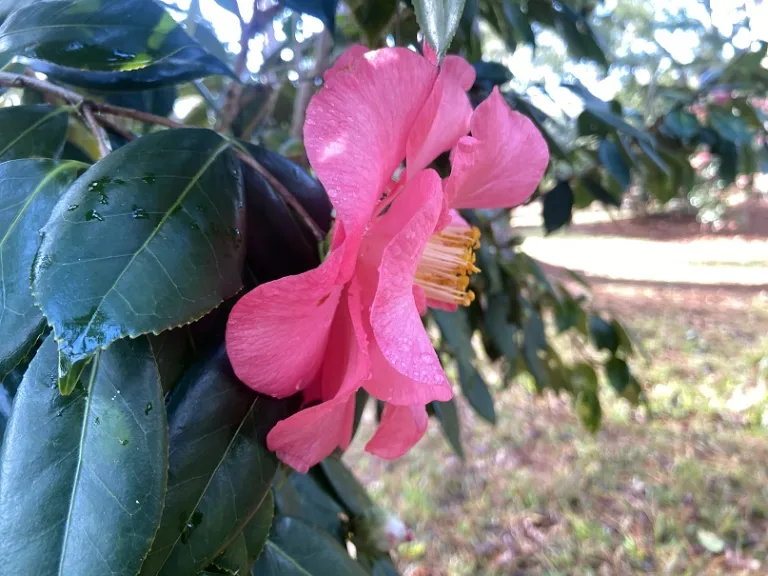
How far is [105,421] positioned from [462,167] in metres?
0.27

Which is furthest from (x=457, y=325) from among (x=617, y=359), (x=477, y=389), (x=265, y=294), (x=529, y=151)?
(x=617, y=359)

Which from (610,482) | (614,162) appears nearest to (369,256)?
(614,162)

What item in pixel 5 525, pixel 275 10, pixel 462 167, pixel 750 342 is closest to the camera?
pixel 5 525

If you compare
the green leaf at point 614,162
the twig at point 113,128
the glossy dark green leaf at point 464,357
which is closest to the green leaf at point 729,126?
the green leaf at point 614,162

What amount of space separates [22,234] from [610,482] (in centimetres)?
249


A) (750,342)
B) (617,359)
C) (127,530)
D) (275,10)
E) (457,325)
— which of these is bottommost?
(750,342)

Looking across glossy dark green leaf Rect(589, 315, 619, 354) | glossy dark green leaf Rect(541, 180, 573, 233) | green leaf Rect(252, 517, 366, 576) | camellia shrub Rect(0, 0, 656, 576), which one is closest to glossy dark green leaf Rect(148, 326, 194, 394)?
camellia shrub Rect(0, 0, 656, 576)

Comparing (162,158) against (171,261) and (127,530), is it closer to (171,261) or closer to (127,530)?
(171,261)

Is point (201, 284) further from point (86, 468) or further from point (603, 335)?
point (603, 335)

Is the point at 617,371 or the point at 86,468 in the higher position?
the point at 86,468

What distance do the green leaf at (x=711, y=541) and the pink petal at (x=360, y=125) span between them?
215cm

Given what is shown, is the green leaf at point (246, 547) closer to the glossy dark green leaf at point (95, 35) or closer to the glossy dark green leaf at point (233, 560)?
the glossy dark green leaf at point (233, 560)

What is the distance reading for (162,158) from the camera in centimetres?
38

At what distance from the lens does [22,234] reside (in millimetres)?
362
